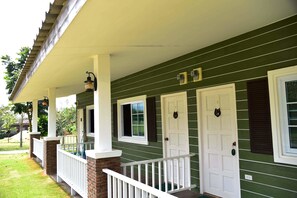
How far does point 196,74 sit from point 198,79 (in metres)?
0.11

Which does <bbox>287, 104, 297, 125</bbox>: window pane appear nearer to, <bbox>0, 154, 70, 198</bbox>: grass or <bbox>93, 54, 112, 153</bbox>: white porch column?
<bbox>93, 54, 112, 153</bbox>: white porch column

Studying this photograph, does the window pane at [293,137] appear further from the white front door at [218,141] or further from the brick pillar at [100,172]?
the brick pillar at [100,172]

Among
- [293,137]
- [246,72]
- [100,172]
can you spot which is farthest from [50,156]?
[293,137]

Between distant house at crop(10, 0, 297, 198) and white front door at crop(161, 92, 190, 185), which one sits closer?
distant house at crop(10, 0, 297, 198)

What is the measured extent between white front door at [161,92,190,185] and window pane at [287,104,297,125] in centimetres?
218

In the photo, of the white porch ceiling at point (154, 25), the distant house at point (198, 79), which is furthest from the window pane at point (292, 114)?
the white porch ceiling at point (154, 25)

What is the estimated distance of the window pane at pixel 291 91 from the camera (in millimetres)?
3389

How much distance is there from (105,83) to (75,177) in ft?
7.59

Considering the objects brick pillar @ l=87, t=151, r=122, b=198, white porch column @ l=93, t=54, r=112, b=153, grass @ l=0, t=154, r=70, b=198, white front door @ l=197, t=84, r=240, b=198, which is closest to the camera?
brick pillar @ l=87, t=151, r=122, b=198

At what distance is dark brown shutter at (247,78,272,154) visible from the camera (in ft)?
12.1

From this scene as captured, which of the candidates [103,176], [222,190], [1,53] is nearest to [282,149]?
[222,190]

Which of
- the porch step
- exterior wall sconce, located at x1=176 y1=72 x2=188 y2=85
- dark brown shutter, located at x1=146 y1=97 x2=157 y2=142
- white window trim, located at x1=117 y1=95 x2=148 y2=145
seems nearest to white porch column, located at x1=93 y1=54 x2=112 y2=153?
the porch step

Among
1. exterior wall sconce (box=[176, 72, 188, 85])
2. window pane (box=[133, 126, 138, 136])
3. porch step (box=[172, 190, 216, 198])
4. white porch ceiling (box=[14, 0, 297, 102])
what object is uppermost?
white porch ceiling (box=[14, 0, 297, 102])

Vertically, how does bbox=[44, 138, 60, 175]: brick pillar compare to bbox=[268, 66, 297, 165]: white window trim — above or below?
below
